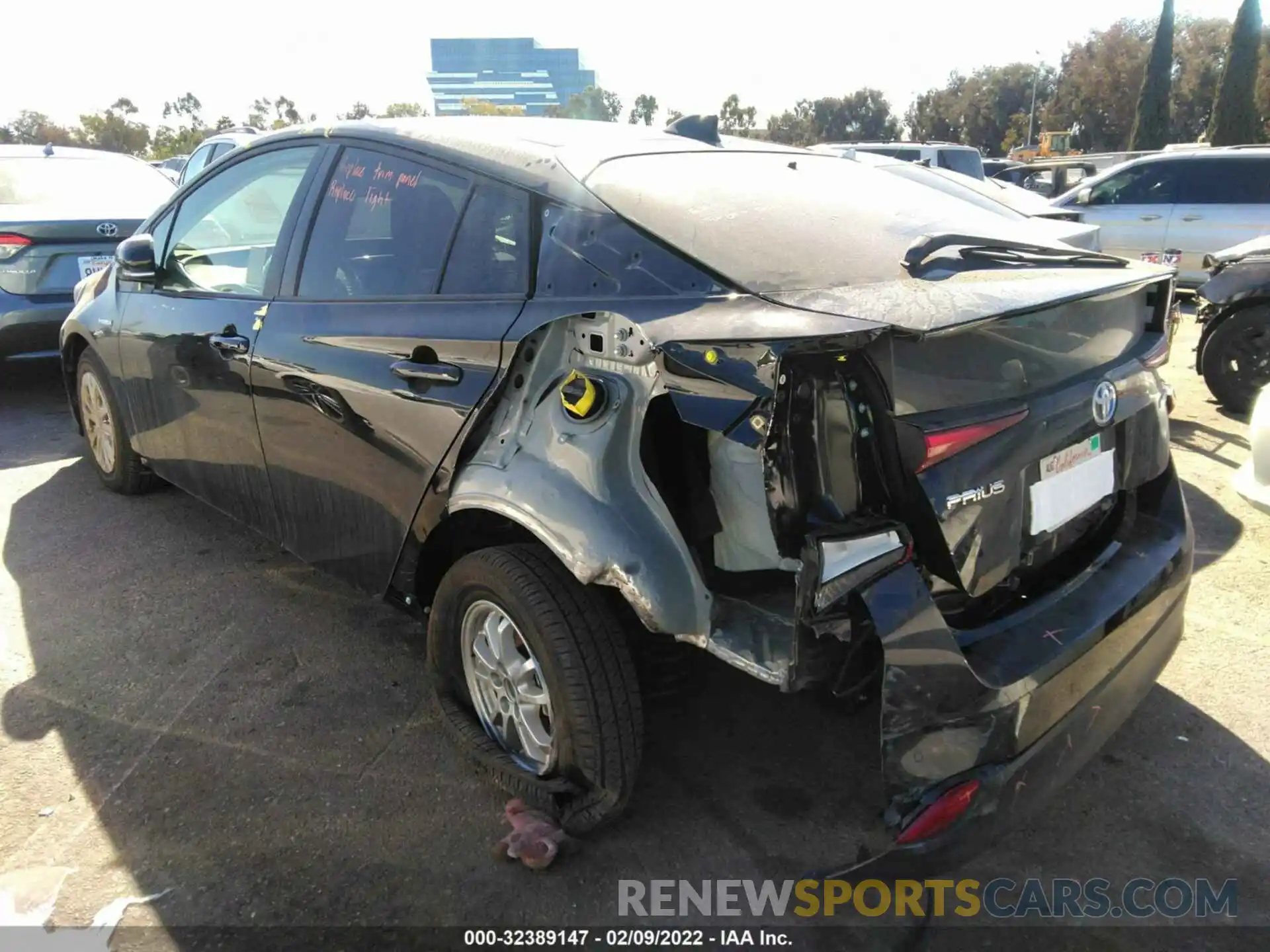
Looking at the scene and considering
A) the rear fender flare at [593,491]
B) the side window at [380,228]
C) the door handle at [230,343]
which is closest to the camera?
the rear fender flare at [593,491]

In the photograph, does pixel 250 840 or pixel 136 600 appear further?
pixel 136 600

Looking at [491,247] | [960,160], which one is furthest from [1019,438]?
[960,160]

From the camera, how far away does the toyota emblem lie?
7.38 feet

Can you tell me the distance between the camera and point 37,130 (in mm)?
60406

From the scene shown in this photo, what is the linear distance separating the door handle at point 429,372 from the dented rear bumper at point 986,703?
1.25 m

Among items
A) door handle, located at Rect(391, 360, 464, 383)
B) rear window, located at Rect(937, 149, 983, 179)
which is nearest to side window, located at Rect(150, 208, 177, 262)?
door handle, located at Rect(391, 360, 464, 383)

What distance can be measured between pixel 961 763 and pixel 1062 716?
321mm

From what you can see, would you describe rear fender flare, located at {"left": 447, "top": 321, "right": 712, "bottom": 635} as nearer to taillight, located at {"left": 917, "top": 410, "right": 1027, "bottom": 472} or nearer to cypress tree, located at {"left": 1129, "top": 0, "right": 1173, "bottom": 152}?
taillight, located at {"left": 917, "top": 410, "right": 1027, "bottom": 472}

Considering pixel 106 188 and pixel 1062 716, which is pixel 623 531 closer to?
pixel 1062 716

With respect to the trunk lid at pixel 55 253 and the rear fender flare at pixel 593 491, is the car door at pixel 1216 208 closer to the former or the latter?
the rear fender flare at pixel 593 491

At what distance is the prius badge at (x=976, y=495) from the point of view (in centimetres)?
190

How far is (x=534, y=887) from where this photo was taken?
234 centimetres

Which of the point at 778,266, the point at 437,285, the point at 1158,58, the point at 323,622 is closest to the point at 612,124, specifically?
the point at 437,285

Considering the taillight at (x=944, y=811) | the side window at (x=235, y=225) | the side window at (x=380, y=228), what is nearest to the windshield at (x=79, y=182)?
the side window at (x=235, y=225)
